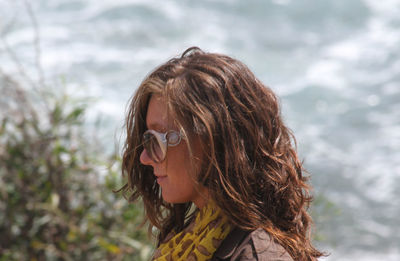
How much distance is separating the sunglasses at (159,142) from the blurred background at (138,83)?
3.48 ft

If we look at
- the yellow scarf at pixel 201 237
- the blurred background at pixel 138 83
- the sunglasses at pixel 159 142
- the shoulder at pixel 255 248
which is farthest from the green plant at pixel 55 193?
the shoulder at pixel 255 248

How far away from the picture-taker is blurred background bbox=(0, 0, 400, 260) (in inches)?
148

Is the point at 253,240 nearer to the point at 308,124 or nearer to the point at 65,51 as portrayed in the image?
the point at 308,124

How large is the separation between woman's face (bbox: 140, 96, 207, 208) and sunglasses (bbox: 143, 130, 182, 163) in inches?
0.4

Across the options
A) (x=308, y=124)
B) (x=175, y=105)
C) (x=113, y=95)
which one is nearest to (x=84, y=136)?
(x=175, y=105)

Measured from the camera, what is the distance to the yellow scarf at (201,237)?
1612 millimetres

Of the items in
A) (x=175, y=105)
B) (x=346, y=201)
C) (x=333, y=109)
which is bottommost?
(x=175, y=105)

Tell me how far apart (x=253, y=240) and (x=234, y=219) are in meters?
0.09

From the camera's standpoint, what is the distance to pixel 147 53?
902cm

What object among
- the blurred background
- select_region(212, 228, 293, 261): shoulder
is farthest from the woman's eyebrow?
the blurred background

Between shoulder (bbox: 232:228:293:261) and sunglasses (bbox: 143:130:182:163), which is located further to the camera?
sunglasses (bbox: 143:130:182:163)

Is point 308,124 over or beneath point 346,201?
over

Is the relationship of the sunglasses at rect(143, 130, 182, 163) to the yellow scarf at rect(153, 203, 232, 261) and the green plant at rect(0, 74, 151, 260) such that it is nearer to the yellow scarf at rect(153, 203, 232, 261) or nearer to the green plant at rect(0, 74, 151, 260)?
the yellow scarf at rect(153, 203, 232, 261)

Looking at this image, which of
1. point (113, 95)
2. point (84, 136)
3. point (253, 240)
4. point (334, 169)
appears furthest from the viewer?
point (113, 95)
